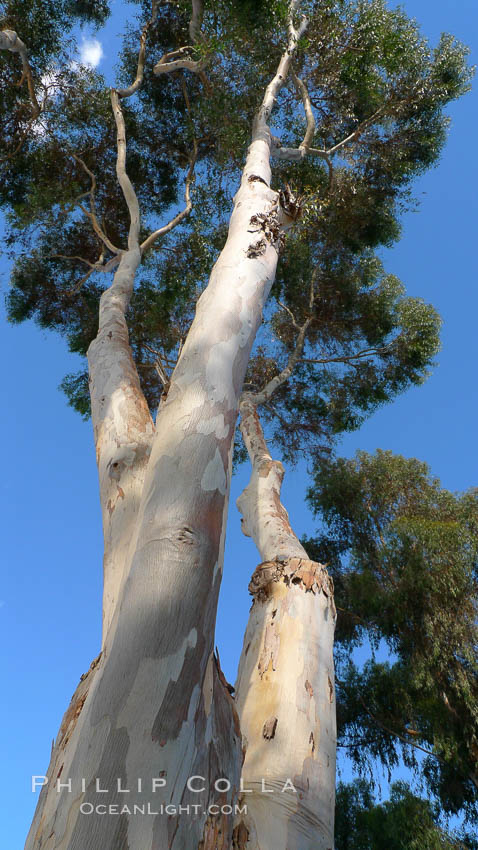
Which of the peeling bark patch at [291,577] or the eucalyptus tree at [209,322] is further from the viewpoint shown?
the peeling bark patch at [291,577]

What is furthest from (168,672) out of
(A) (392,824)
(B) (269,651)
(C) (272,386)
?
(A) (392,824)

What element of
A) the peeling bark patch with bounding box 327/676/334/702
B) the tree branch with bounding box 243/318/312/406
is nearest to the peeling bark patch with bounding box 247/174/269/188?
the peeling bark patch with bounding box 327/676/334/702

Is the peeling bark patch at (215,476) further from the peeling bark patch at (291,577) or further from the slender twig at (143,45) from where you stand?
the slender twig at (143,45)

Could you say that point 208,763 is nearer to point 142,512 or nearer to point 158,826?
point 158,826

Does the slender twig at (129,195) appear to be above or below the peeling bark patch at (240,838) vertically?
above

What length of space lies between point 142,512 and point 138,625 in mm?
399

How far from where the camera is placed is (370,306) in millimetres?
9367

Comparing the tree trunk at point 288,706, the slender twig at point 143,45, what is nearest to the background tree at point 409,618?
the tree trunk at point 288,706

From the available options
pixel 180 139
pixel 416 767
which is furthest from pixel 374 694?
pixel 180 139

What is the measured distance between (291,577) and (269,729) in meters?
0.84

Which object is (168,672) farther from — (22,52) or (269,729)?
(22,52)

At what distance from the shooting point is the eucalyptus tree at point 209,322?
4.01ft

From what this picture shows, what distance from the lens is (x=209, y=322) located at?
2268 mm

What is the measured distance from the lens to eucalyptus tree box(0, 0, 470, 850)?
1224 millimetres
